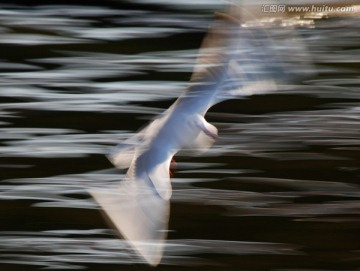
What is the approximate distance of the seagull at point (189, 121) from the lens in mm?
3168

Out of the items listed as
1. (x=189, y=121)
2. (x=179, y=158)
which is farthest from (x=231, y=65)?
(x=179, y=158)

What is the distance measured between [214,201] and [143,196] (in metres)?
1.09

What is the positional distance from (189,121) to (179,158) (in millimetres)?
1505

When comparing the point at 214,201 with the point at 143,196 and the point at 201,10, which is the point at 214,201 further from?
the point at 201,10

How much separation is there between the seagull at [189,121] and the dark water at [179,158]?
42 centimetres

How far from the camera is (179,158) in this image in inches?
183

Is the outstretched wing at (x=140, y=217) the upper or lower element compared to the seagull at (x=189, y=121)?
lower

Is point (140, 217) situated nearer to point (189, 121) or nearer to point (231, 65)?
point (189, 121)

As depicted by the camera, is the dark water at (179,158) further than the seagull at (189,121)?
Yes

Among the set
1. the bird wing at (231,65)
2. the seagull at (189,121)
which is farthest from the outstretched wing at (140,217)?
the bird wing at (231,65)

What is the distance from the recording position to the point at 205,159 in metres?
4.72

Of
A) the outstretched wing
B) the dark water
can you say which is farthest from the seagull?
the dark water

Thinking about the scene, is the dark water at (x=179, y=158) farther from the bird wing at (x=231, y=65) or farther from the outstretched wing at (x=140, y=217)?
the bird wing at (x=231, y=65)

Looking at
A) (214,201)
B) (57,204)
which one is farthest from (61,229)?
(214,201)
